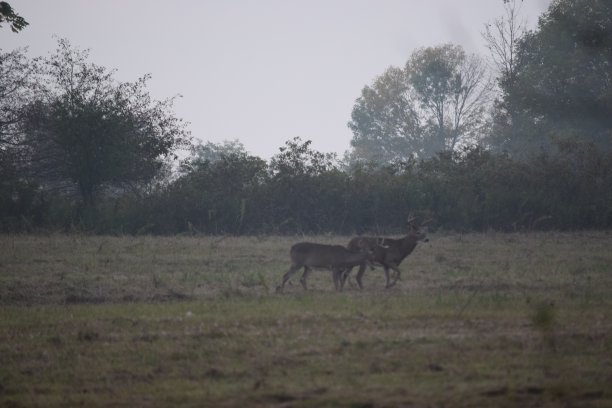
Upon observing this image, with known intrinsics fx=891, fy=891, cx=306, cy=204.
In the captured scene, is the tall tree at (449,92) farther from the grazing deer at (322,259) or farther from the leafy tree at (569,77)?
the grazing deer at (322,259)

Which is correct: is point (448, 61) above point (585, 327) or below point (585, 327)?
above

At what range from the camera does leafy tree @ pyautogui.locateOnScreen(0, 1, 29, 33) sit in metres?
17.7

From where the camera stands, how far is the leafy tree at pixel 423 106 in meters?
65.2

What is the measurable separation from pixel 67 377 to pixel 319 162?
24203mm

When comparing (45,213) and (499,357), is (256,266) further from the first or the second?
(45,213)

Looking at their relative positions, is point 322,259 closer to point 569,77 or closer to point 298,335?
point 298,335

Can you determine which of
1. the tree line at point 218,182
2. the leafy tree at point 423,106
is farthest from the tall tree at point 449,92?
the tree line at point 218,182

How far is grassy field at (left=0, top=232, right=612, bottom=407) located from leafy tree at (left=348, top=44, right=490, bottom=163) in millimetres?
46680

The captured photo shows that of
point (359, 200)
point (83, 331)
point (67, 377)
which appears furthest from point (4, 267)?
point (359, 200)

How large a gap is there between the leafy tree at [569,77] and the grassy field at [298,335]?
31173 mm

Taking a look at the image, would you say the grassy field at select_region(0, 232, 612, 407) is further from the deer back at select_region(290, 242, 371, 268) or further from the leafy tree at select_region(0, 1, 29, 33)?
the leafy tree at select_region(0, 1, 29, 33)

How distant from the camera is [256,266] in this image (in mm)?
19094

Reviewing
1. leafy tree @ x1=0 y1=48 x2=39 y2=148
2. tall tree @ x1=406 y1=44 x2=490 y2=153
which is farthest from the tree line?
tall tree @ x1=406 y1=44 x2=490 y2=153

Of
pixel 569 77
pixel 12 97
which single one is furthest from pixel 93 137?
pixel 569 77
